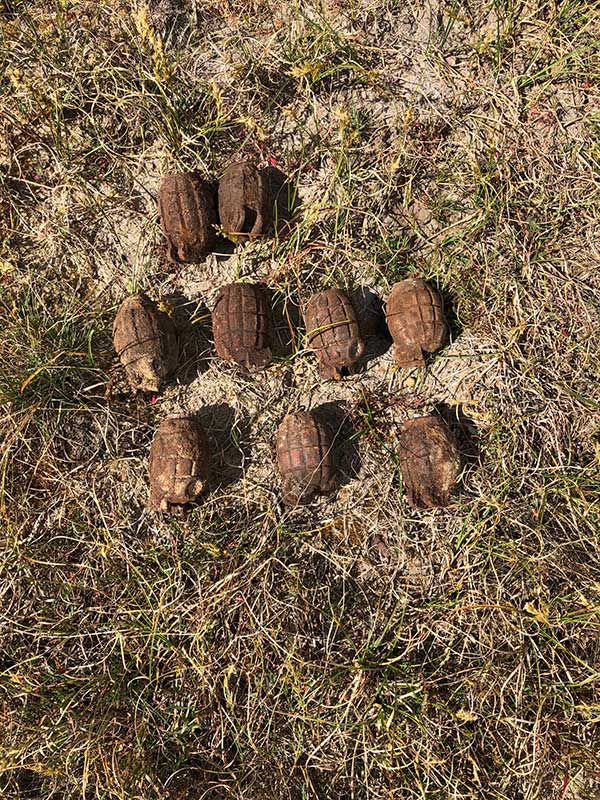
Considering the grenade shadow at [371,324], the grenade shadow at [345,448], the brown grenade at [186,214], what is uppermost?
the brown grenade at [186,214]

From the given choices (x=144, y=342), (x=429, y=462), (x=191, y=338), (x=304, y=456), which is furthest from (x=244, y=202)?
(x=429, y=462)

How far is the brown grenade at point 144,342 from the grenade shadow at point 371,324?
119 cm

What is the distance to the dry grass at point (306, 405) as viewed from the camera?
3320 mm

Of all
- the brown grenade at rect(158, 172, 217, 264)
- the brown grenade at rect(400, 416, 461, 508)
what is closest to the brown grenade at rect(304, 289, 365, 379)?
the brown grenade at rect(400, 416, 461, 508)

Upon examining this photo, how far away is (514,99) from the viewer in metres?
3.61

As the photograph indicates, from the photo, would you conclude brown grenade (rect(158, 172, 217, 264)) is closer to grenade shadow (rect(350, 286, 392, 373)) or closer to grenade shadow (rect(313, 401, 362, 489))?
grenade shadow (rect(350, 286, 392, 373))

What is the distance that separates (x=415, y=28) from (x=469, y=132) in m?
0.81

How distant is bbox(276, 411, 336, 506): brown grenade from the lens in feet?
10.6

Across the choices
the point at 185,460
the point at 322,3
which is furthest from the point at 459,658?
the point at 322,3

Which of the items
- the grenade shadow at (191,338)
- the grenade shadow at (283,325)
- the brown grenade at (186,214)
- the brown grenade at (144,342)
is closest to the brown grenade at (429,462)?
the grenade shadow at (283,325)

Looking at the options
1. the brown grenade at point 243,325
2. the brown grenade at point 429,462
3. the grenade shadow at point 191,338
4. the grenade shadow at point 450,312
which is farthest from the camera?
the grenade shadow at point 191,338

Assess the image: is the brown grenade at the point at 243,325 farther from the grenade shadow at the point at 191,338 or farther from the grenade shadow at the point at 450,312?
the grenade shadow at the point at 450,312

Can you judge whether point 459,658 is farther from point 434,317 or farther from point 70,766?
point 70,766

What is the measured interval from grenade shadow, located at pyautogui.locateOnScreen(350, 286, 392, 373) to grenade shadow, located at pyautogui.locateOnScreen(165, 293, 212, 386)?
0.98 metres
